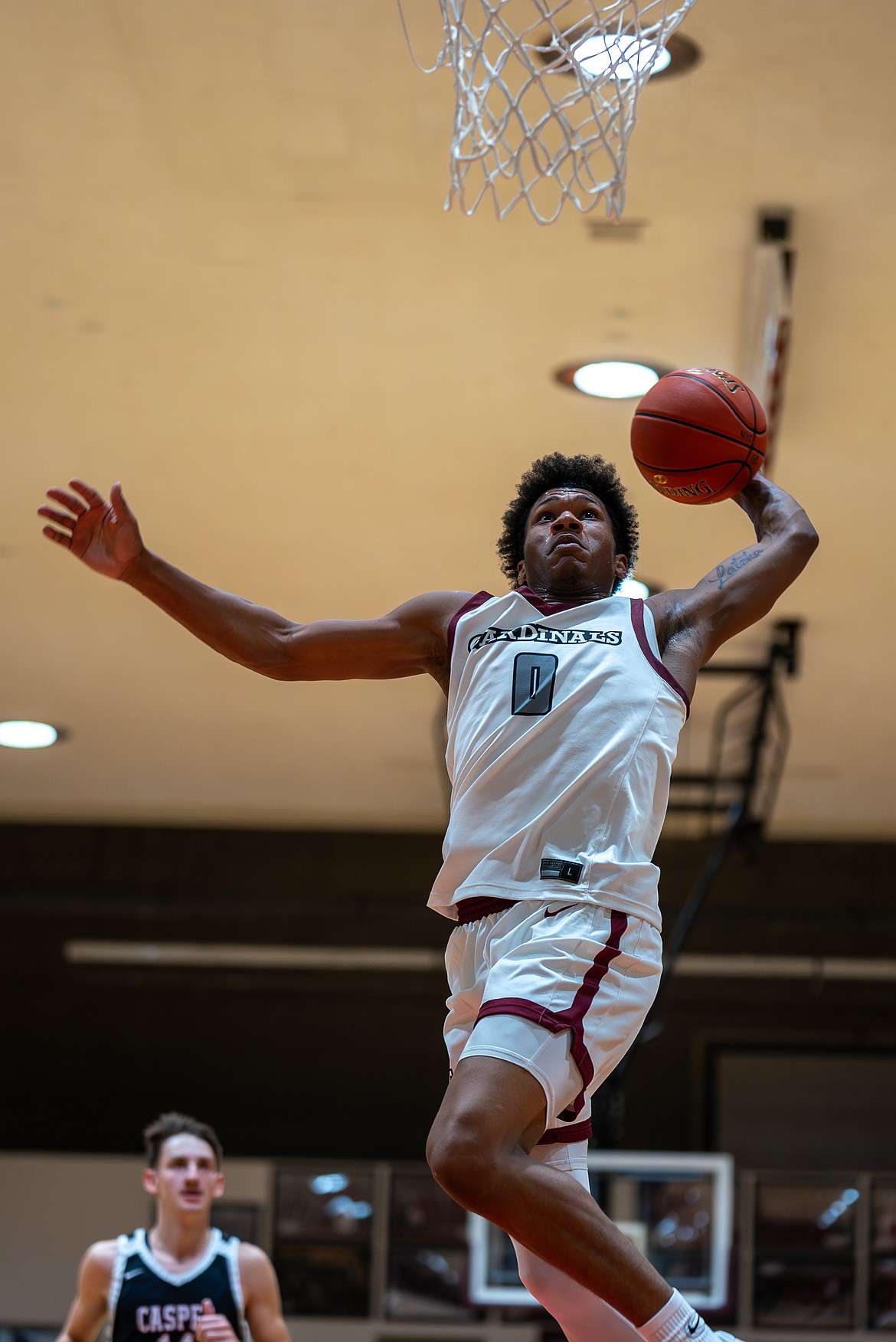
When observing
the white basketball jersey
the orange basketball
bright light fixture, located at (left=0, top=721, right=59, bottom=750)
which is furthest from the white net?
bright light fixture, located at (left=0, top=721, right=59, bottom=750)

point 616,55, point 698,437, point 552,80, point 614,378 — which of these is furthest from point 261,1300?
point 616,55

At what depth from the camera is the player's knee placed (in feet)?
8.55

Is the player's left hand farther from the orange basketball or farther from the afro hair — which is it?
the orange basketball

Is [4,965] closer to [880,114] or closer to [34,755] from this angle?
[34,755]

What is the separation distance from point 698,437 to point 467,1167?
158cm

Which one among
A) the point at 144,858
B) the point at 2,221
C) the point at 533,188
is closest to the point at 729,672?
the point at 533,188

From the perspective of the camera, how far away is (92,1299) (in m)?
6.11

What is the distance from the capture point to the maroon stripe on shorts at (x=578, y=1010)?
2.77 m

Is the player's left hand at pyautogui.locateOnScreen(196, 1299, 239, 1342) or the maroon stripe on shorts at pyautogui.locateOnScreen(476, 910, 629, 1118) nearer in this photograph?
the maroon stripe on shorts at pyautogui.locateOnScreen(476, 910, 629, 1118)

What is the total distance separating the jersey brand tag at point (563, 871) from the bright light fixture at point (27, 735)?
6752 mm

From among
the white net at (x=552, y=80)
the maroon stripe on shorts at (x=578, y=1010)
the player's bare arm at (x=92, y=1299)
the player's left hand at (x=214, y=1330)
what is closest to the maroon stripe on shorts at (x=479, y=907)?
the maroon stripe on shorts at (x=578, y=1010)

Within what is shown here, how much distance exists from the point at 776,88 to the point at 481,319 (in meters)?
1.33

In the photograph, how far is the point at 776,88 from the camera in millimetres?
4234

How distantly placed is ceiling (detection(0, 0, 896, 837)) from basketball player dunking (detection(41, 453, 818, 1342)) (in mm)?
1361
